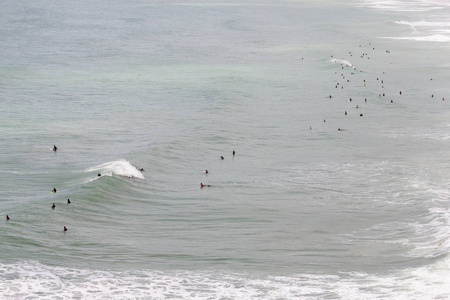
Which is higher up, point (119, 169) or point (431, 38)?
point (431, 38)

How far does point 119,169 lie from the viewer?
5441 centimetres

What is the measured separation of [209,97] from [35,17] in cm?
9400

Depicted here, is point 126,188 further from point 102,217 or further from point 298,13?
point 298,13

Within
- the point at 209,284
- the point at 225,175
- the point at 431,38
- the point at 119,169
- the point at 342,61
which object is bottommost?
the point at 209,284

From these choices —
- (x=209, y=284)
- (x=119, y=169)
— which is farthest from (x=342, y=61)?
(x=209, y=284)

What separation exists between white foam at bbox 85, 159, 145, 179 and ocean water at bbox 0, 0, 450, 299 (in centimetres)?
17

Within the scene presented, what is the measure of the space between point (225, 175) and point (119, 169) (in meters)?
8.25

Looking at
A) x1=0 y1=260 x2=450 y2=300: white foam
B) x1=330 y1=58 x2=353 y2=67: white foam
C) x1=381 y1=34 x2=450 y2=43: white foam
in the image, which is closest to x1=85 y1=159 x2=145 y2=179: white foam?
x1=0 y1=260 x2=450 y2=300: white foam

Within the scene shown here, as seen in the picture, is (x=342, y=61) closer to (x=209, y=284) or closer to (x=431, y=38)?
(x=431, y=38)

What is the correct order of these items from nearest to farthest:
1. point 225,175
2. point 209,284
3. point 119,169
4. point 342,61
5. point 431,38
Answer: point 209,284, point 119,169, point 225,175, point 342,61, point 431,38

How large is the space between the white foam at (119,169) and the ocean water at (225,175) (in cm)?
17

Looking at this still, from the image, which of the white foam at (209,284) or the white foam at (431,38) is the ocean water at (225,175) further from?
the white foam at (431,38)

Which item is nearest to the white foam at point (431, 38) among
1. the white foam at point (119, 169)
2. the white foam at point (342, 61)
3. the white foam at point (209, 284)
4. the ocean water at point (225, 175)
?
the ocean water at point (225, 175)

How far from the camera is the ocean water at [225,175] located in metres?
38.3
